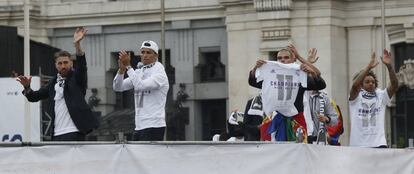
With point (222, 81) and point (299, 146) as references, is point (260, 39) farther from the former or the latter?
point (299, 146)

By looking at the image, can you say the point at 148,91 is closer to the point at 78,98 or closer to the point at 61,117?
the point at 78,98

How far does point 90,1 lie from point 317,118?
1263 inches

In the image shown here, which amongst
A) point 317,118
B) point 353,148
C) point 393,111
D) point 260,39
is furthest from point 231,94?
point 353,148

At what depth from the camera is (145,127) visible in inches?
625

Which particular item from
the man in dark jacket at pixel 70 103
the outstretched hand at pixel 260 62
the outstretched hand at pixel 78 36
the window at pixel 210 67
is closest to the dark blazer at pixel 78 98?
the man in dark jacket at pixel 70 103

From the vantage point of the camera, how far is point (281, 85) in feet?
50.8

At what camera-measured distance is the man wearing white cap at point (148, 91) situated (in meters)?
15.8

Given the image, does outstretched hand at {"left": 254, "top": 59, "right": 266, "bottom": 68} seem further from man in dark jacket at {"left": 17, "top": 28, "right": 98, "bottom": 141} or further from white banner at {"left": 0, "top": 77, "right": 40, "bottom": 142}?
white banner at {"left": 0, "top": 77, "right": 40, "bottom": 142}

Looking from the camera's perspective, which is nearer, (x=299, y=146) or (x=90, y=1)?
(x=299, y=146)

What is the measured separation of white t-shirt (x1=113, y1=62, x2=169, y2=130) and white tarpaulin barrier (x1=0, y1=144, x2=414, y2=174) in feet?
7.48

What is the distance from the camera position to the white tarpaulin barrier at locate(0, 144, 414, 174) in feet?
44.1

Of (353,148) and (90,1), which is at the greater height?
(90,1)

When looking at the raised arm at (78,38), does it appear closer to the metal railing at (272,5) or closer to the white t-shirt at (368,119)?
the white t-shirt at (368,119)

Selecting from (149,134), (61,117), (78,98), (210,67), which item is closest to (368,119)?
(149,134)
